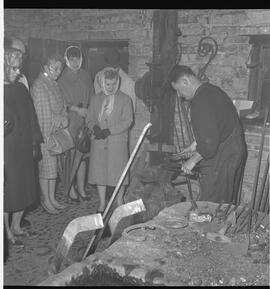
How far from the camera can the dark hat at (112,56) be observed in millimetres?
4973

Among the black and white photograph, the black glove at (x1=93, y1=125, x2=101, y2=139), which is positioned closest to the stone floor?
the black and white photograph

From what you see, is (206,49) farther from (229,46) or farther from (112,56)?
(112,56)

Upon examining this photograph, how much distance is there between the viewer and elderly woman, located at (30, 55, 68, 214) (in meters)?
4.07

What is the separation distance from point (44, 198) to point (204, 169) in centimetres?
180

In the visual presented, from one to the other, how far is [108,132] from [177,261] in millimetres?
2258

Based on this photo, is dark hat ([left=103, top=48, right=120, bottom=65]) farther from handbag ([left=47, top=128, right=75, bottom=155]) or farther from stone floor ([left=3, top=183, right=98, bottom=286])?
stone floor ([left=3, top=183, right=98, bottom=286])

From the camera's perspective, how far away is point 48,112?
411 centimetres

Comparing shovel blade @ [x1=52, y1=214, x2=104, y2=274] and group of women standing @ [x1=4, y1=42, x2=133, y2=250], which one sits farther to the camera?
group of women standing @ [x1=4, y1=42, x2=133, y2=250]

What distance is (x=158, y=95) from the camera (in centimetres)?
464

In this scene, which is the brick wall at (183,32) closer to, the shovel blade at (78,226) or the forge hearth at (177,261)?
the forge hearth at (177,261)

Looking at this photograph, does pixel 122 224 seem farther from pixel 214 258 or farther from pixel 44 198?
pixel 214 258

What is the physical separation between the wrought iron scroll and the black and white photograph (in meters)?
0.01

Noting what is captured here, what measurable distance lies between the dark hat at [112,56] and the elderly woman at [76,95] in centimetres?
37

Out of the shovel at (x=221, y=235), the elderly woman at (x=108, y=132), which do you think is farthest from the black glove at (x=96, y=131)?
the shovel at (x=221, y=235)
